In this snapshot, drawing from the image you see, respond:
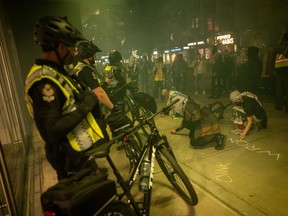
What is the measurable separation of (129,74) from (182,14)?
703 inches

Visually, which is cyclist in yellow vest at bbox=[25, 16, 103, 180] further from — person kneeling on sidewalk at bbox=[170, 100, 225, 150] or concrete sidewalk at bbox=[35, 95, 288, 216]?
person kneeling on sidewalk at bbox=[170, 100, 225, 150]

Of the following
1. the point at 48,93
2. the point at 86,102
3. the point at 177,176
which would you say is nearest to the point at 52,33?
the point at 48,93

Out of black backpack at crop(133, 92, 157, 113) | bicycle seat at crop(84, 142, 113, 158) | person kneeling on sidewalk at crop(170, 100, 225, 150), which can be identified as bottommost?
person kneeling on sidewalk at crop(170, 100, 225, 150)

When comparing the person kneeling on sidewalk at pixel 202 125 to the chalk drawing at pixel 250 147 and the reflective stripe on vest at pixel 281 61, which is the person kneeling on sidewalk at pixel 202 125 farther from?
the reflective stripe on vest at pixel 281 61

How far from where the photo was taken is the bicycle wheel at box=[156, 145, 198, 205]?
9.89 ft

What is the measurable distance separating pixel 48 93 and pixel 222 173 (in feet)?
10.2

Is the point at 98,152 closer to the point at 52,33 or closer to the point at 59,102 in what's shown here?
the point at 59,102

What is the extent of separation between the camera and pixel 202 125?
192 inches

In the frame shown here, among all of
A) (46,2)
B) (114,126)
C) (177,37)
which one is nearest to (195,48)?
(177,37)

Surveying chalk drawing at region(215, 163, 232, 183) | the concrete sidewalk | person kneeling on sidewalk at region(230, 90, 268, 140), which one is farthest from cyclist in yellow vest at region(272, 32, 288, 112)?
chalk drawing at region(215, 163, 232, 183)

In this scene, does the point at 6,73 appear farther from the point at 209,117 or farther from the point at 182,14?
the point at 182,14

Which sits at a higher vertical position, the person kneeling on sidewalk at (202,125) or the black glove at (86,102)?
the black glove at (86,102)

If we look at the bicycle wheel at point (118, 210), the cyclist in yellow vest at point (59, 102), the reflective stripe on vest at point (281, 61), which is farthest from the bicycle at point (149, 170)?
the reflective stripe on vest at point (281, 61)

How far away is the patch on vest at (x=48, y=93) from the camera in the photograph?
1.88 m
